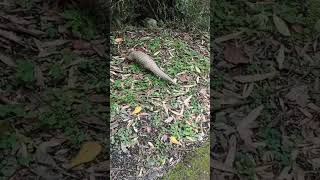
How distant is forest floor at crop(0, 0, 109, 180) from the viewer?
2.50 m

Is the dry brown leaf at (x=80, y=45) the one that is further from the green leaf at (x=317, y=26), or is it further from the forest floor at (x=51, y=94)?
the green leaf at (x=317, y=26)

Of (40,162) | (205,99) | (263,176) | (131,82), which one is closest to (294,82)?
(205,99)

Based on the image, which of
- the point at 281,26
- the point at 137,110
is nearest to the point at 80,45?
the point at 137,110

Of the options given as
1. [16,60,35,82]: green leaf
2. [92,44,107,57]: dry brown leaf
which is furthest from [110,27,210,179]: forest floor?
[16,60,35,82]: green leaf

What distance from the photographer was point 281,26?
3328mm

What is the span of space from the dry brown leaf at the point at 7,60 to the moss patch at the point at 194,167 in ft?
3.38

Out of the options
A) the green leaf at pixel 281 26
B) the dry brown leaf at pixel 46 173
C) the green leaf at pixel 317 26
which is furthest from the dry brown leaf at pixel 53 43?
the green leaf at pixel 317 26

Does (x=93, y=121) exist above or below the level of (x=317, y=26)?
below

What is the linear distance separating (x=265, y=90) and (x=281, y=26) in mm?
573

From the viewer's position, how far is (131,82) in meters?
3.04

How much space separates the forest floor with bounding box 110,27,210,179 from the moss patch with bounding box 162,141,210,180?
0.04 m

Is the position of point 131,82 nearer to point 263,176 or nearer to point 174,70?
point 174,70

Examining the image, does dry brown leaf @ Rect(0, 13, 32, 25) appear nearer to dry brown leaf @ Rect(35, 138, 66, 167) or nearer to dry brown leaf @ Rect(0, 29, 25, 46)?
dry brown leaf @ Rect(0, 29, 25, 46)

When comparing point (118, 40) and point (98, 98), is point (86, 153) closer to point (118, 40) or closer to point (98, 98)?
point (98, 98)
